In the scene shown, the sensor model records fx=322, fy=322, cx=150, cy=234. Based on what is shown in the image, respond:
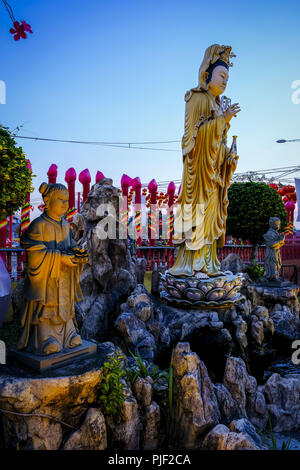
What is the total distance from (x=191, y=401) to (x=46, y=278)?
5.53ft

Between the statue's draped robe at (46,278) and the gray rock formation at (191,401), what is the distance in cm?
112

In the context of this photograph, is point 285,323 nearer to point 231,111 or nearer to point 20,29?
point 231,111

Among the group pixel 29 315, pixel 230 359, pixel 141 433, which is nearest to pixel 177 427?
pixel 141 433

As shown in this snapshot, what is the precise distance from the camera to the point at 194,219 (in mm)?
5230

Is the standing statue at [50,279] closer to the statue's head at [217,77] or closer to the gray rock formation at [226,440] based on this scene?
the gray rock formation at [226,440]

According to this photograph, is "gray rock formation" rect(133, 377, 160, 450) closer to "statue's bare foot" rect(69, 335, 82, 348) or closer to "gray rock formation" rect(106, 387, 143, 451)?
"gray rock formation" rect(106, 387, 143, 451)

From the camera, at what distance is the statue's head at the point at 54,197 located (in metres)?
2.85

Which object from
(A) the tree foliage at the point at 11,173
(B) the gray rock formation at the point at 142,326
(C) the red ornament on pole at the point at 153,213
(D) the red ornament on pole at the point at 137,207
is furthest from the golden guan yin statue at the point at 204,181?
(D) the red ornament on pole at the point at 137,207

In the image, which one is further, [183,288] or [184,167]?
[184,167]

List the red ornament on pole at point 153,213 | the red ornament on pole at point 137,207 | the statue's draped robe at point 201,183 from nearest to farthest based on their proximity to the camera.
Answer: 1. the statue's draped robe at point 201,183
2. the red ornament on pole at point 153,213
3. the red ornament on pole at point 137,207
